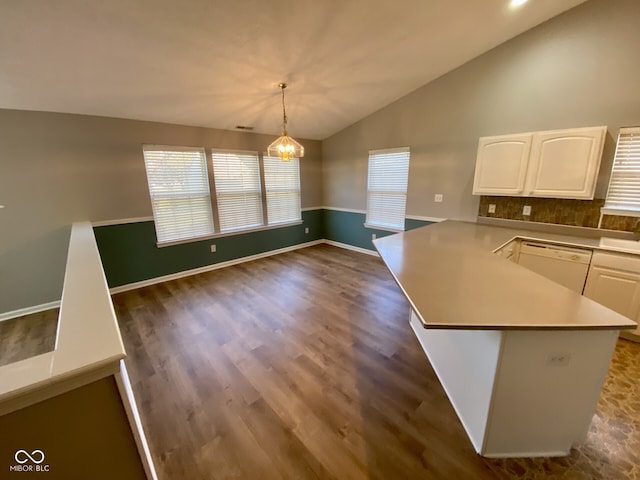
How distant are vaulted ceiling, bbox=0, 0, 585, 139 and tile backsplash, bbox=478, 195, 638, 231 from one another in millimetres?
1942

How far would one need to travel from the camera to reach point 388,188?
472 centimetres

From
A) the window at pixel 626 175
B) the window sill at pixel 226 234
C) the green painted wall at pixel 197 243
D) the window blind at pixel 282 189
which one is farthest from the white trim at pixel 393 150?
the window at pixel 626 175

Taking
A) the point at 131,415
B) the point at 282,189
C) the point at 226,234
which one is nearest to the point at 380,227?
the point at 282,189

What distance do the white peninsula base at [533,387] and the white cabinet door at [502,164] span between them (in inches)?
86.3

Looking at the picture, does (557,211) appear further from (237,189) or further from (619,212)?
(237,189)

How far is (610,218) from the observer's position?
8.96 ft

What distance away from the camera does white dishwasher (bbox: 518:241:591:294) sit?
255 cm

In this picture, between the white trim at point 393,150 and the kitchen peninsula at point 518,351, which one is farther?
the white trim at point 393,150

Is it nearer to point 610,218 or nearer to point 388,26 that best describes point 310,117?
point 388,26

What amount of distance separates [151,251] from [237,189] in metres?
1.68

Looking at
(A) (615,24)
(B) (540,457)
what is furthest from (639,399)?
(A) (615,24)

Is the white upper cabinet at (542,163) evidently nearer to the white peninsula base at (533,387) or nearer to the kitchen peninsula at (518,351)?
the kitchen peninsula at (518,351)

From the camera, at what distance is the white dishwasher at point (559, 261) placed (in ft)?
8.36

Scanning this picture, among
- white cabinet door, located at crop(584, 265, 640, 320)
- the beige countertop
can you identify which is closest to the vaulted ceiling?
the beige countertop
